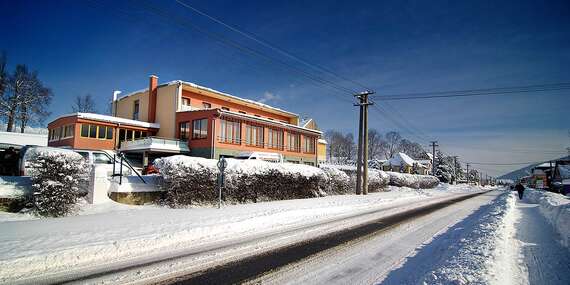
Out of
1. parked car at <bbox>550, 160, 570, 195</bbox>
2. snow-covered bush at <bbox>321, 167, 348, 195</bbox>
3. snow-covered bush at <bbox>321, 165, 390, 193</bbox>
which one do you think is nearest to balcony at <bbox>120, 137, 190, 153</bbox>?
snow-covered bush at <bbox>321, 165, 390, 193</bbox>

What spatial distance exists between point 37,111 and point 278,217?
43.8 m

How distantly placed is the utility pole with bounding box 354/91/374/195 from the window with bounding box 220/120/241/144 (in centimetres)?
1151

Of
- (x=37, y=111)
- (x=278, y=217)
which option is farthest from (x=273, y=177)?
(x=37, y=111)

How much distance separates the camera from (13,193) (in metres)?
9.29

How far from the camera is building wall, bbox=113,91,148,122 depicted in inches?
1375

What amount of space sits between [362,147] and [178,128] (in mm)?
17918

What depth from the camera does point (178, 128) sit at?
31406 millimetres

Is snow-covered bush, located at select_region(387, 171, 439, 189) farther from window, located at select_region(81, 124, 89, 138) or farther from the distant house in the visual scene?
window, located at select_region(81, 124, 89, 138)

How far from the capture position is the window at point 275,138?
112ft

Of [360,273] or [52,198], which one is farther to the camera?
[52,198]

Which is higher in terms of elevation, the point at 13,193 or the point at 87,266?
the point at 13,193

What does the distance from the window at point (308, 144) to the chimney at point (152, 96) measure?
17.7 metres

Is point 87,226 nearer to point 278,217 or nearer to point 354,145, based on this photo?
point 278,217

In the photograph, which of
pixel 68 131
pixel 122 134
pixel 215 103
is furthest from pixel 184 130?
pixel 68 131
